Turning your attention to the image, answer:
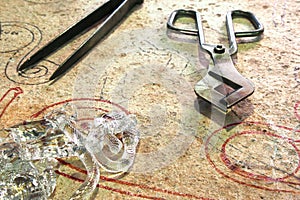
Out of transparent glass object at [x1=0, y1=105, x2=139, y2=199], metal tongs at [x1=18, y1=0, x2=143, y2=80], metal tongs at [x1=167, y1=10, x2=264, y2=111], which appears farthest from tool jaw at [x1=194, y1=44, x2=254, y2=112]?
metal tongs at [x1=18, y1=0, x2=143, y2=80]

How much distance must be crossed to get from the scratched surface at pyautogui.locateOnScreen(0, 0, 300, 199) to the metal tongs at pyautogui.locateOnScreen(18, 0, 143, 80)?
15 mm

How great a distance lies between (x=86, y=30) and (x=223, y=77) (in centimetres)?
34

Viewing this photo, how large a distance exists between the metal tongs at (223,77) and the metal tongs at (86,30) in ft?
0.42

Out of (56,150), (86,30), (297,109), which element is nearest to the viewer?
(56,150)

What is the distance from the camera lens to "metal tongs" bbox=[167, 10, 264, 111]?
79 centimetres

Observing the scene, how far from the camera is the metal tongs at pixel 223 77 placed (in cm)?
79

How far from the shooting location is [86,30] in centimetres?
101

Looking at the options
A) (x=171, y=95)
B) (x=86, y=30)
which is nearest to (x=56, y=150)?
(x=171, y=95)

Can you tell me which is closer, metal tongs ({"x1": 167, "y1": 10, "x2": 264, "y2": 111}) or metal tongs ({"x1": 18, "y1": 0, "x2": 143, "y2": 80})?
metal tongs ({"x1": 167, "y1": 10, "x2": 264, "y2": 111})

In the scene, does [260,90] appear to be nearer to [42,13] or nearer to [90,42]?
[90,42]

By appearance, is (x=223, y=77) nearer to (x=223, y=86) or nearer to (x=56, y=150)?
(x=223, y=86)

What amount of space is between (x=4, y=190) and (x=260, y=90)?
1.55 feet

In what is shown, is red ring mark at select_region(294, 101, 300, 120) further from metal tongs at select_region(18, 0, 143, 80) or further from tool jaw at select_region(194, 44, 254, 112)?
metal tongs at select_region(18, 0, 143, 80)

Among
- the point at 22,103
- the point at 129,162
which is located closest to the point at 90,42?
the point at 22,103
